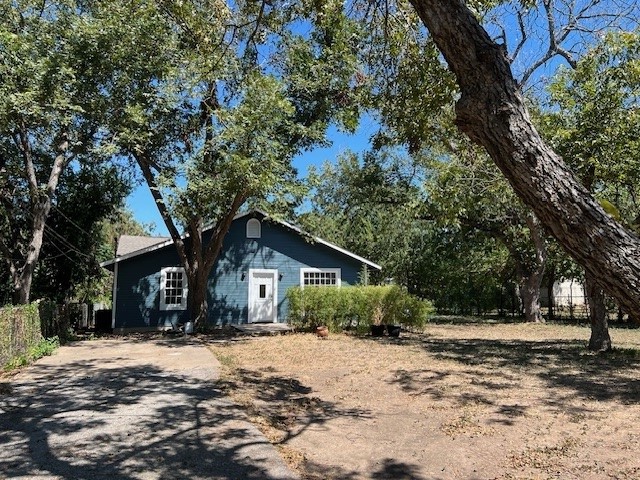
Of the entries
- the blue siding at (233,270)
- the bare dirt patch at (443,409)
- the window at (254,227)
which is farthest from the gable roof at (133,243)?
the bare dirt patch at (443,409)

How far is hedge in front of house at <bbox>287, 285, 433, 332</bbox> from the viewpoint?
16.6m

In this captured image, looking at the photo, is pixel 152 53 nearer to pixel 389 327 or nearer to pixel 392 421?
pixel 389 327

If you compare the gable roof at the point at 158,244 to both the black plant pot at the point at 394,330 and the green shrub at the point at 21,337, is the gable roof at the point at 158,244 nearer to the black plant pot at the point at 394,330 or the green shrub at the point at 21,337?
the black plant pot at the point at 394,330

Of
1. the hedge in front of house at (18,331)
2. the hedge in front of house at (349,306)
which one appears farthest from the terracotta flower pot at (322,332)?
the hedge in front of house at (18,331)

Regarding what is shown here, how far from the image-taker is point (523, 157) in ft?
7.45

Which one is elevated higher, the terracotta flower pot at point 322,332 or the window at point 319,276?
the window at point 319,276

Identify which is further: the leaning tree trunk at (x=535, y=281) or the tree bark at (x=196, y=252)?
the leaning tree trunk at (x=535, y=281)

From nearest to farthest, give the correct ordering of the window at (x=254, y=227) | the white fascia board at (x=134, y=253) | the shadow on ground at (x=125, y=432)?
the shadow on ground at (x=125, y=432), the white fascia board at (x=134, y=253), the window at (x=254, y=227)

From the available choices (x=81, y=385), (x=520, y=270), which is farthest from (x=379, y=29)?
(x=520, y=270)

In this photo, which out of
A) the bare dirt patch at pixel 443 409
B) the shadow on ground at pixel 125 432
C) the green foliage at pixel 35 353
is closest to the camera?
the shadow on ground at pixel 125 432

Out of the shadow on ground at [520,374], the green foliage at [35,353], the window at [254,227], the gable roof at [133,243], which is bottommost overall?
the shadow on ground at [520,374]

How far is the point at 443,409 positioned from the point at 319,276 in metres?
14.3

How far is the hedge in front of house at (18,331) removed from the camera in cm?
949

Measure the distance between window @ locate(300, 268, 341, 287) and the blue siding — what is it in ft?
0.59
